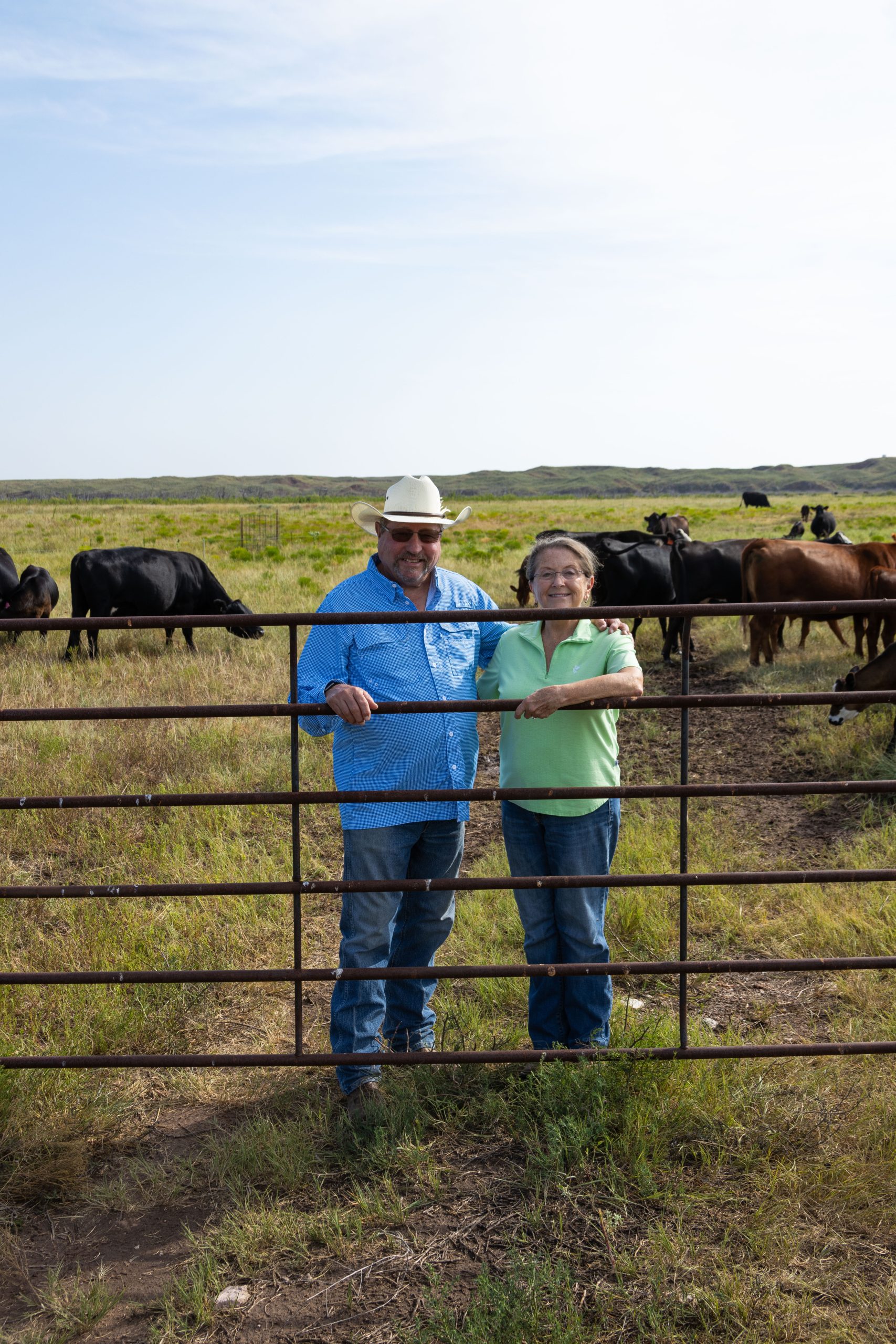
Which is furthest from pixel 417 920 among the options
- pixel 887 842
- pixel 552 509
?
pixel 552 509

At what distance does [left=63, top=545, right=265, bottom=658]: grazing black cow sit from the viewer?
548 inches

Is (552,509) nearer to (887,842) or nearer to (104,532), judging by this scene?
(104,532)

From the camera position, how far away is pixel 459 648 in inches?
139

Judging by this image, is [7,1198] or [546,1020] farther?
[546,1020]

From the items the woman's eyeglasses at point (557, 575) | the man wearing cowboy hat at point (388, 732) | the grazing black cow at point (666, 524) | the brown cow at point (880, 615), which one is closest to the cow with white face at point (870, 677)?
the brown cow at point (880, 615)

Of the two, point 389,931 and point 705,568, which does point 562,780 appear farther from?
point 705,568

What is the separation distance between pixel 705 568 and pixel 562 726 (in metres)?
12.0

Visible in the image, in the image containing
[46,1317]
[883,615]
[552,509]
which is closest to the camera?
[46,1317]

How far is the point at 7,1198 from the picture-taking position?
3.11m

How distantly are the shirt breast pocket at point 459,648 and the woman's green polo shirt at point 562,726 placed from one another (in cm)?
15

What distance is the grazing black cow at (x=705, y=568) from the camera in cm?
1467

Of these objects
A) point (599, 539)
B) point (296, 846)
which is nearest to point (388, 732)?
point (296, 846)

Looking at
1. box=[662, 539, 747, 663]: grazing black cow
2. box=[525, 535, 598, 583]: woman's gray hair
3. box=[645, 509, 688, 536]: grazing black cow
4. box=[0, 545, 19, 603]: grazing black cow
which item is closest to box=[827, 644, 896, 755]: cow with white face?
box=[662, 539, 747, 663]: grazing black cow

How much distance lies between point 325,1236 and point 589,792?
1470mm
